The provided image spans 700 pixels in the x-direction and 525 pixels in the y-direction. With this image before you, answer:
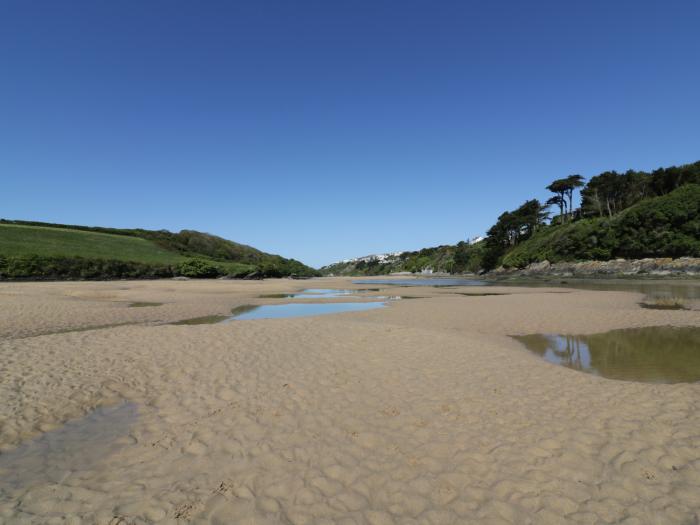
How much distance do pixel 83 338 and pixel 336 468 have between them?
1177 cm

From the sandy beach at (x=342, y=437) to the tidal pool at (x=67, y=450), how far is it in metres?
0.04

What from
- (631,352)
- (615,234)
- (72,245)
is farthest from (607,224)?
(72,245)

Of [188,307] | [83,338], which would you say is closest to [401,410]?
[83,338]

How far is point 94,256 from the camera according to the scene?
190 ft

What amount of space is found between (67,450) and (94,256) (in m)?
67.3

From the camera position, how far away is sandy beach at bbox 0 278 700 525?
12.2ft

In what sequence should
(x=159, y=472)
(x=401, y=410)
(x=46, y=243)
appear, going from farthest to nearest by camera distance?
(x=46, y=243) < (x=401, y=410) < (x=159, y=472)

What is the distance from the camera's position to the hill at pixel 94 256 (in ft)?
160

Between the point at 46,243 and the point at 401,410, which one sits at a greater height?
the point at 46,243

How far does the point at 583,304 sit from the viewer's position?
21.3m

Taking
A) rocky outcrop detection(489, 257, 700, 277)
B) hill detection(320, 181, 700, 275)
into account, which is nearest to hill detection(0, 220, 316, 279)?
rocky outcrop detection(489, 257, 700, 277)

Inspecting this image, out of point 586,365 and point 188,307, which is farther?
point 188,307

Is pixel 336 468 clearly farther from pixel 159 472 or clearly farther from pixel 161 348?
pixel 161 348

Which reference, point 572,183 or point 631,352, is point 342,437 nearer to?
point 631,352
